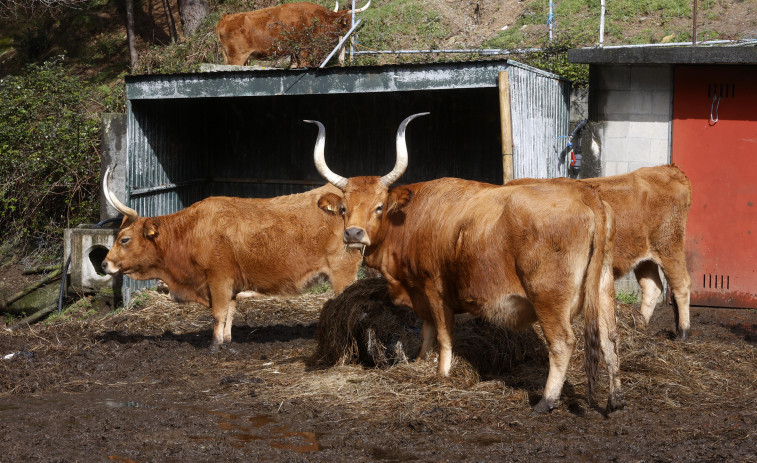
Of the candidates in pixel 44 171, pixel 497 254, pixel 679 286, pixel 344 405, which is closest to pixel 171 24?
pixel 44 171

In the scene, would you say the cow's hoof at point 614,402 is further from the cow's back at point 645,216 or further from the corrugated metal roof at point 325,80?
the corrugated metal roof at point 325,80

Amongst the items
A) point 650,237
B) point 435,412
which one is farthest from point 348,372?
point 650,237

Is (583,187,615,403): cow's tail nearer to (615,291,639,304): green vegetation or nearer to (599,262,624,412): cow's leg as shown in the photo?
(599,262,624,412): cow's leg

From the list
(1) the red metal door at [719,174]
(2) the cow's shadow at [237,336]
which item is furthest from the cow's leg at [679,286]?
(2) the cow's shadow at [237,336]

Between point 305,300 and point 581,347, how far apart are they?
15.3ft

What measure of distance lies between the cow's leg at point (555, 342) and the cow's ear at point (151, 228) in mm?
5029

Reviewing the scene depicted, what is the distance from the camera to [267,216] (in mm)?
9711

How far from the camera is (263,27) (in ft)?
51.8

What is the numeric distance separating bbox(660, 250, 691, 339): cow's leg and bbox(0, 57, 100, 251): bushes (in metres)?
10.2

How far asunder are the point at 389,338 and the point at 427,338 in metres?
0.44

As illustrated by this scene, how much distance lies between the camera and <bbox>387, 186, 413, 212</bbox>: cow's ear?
779 centimetres

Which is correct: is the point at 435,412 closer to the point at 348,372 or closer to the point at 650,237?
the point at 348,372

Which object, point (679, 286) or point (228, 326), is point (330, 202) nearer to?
point (228, 326)

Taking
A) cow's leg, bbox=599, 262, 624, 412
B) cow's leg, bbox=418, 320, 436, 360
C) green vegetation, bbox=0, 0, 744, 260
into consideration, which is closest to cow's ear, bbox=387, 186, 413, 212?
cow's leg, bbox=418, 320, 436, 360
